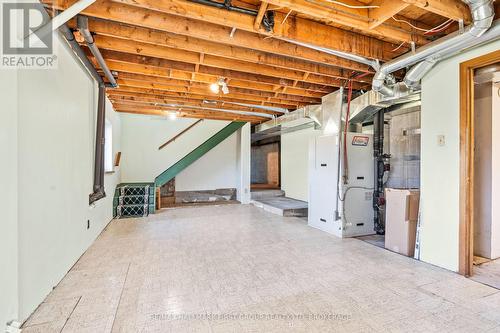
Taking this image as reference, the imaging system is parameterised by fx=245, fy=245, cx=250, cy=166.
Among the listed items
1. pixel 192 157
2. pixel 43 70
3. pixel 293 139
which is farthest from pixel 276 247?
pixel 293 139

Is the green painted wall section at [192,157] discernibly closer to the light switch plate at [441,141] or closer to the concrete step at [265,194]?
the concrete step at [265,194]

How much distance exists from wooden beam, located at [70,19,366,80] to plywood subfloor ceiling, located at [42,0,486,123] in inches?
0.4

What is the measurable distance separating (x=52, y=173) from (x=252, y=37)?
2533mm

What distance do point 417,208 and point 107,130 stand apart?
5804 millimetres

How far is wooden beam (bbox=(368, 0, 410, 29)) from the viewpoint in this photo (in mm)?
2168

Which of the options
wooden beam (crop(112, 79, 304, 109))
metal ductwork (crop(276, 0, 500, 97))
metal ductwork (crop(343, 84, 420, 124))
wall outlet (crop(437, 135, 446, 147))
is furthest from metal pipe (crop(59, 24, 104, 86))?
→ wall outlet (crop(437, 135, 446, 147))

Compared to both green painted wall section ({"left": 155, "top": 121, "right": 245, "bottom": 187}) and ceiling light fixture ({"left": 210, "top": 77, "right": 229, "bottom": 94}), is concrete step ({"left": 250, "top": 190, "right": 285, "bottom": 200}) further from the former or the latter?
ceiling light fixture ({"left": 210, "top": 77, "right": 229, "bottom": 94})

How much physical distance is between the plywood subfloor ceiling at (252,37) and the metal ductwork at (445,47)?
16 cm

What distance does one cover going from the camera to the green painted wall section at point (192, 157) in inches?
255

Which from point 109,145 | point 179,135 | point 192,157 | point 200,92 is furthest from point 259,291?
point 179,135

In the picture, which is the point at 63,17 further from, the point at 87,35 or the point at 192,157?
the point at 192,157

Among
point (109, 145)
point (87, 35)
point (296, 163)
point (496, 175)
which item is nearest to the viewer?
point (87, 35)

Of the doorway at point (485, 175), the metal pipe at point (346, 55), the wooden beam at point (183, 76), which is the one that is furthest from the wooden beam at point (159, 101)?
the doorway at point (485, 175)

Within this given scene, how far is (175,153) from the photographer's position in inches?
298
